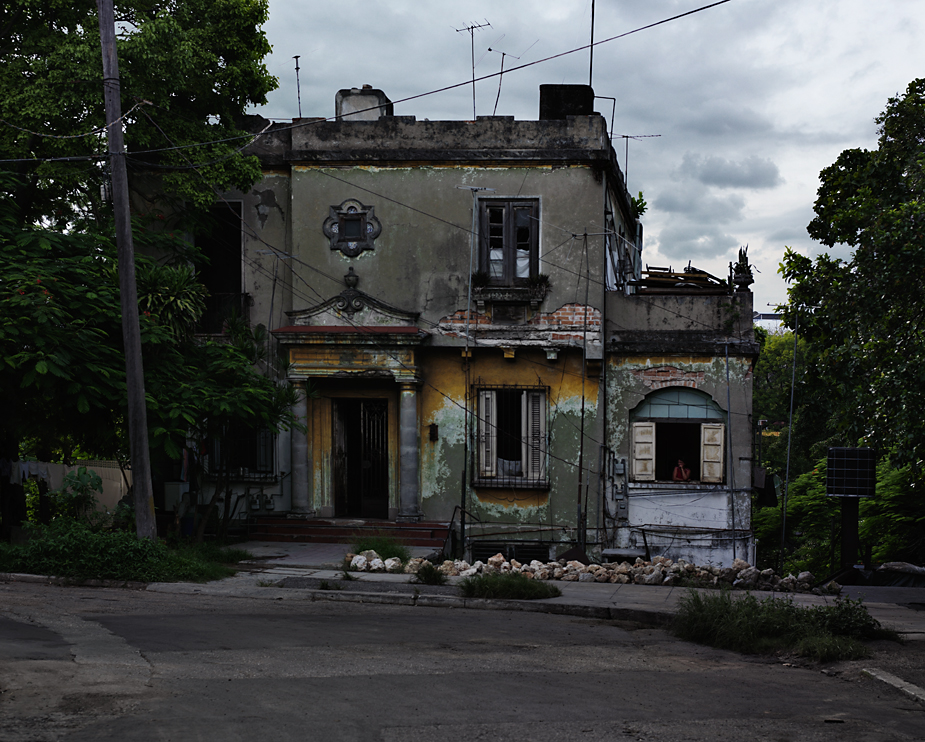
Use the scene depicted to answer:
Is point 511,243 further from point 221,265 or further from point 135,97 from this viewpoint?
point 135,97

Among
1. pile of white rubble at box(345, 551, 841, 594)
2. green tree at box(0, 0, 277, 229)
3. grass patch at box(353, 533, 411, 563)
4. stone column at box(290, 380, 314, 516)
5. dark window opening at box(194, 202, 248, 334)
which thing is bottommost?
pile of white rubble at box(345, 551, 841, 594)

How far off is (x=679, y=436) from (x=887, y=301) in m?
A: 6.52

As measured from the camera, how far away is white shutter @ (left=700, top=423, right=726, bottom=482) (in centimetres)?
1672

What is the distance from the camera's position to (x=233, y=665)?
752 cm

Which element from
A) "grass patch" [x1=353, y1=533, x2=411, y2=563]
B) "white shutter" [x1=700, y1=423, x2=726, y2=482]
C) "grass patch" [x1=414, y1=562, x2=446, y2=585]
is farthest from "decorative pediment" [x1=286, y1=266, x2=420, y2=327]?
"white shutter" [x1=700, y1=423, x2=726, y2=482]

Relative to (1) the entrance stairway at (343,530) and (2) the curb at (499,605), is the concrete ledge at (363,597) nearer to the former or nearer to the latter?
(2) the curb at (499,605)

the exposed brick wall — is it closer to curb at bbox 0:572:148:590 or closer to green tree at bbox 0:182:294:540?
green tree at bbox 0:182:294:540

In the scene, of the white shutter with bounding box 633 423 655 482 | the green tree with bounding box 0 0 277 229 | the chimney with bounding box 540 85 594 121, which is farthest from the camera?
the chimney with bounding box 540 85 594 121

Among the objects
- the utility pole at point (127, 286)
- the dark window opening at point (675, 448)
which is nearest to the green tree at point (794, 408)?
the dark window opening at point (675, 448)

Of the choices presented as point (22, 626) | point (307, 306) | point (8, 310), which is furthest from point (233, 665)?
point (307, 306)

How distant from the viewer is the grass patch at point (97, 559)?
Answer: 12109 mm

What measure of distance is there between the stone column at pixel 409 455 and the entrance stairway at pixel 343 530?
0.91 ft

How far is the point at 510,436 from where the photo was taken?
56.3ft

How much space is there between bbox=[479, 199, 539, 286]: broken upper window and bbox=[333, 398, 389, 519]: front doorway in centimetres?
327
